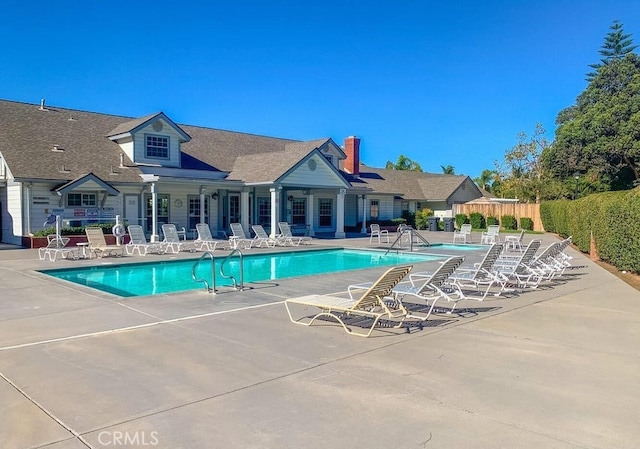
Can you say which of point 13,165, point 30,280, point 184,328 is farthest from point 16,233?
point 184,328

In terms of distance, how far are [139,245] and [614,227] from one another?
16493 millimetres

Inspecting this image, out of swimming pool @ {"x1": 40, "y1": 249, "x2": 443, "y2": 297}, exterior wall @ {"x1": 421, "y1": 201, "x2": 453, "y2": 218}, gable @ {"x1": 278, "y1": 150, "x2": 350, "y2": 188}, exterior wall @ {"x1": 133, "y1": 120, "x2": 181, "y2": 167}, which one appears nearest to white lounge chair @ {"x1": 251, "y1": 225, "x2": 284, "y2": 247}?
swimming pool @ {"x1": 40, "y1": 249, "x2": 443, "y2": 297}

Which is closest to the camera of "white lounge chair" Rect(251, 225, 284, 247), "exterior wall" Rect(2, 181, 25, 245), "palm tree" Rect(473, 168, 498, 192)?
"exterior wall" Rect(2, 181, 25, 245)

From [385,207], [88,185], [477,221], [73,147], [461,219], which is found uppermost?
[73,147]

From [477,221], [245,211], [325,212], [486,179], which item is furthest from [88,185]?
[486,179]

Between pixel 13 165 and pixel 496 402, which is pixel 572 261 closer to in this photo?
pixel 496 402

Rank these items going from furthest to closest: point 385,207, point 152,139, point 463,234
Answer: point 385,207, point 463,234, point 152,139

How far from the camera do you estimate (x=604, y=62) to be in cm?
5272

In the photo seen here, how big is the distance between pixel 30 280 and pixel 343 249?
13.9 metres

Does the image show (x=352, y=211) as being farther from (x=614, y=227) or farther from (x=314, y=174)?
(x=614, y=227)

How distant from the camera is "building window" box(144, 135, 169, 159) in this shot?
26.0 meters

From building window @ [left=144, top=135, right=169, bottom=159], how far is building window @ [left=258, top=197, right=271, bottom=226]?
6.42m

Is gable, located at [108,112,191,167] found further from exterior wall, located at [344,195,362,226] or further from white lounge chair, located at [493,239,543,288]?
white lounge chair, located at [493,239,543,288]
